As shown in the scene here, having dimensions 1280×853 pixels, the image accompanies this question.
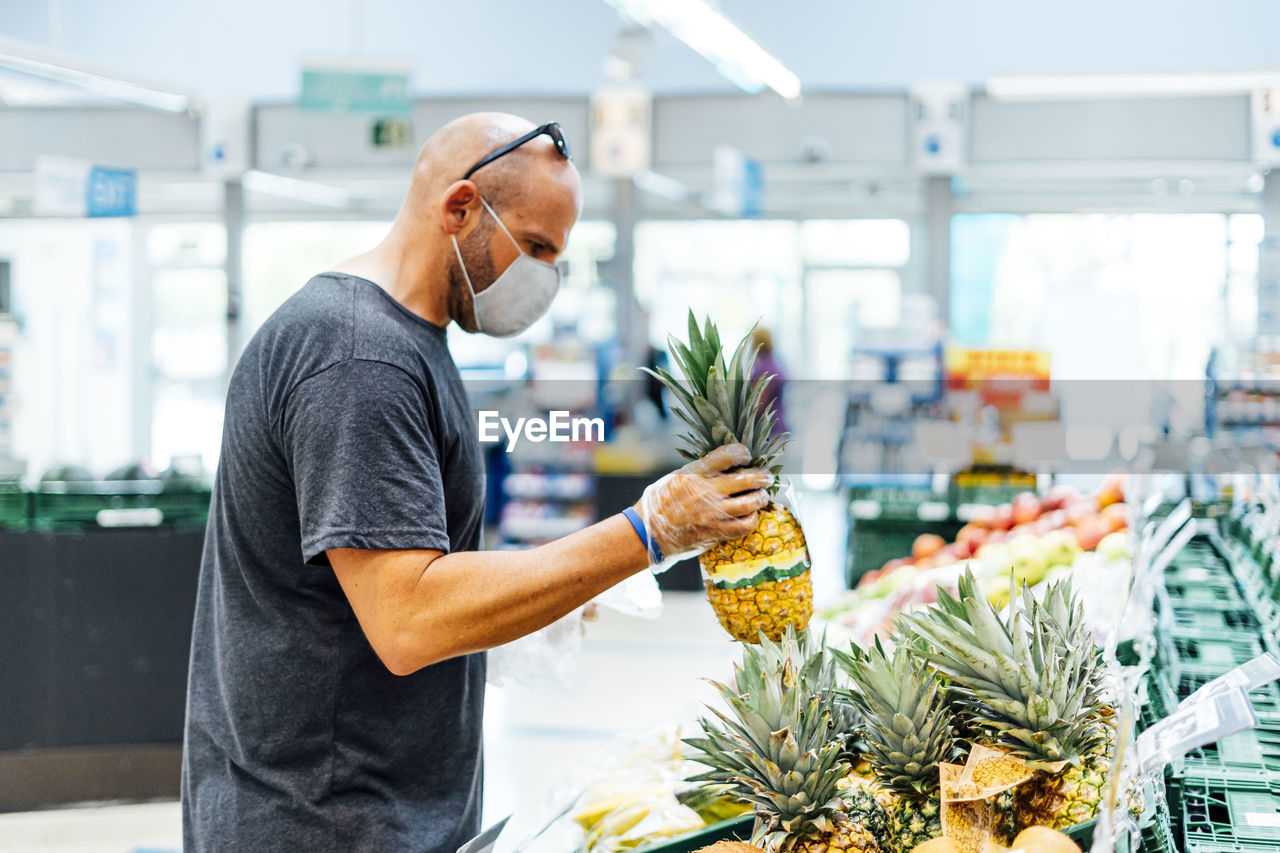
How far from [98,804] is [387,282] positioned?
3.64 m

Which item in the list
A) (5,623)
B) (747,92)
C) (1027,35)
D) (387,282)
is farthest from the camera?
(1027,35)

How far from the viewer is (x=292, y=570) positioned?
5.30 ft

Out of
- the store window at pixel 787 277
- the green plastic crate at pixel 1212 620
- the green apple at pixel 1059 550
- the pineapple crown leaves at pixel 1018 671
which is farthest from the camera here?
the store window at pixel 787 277

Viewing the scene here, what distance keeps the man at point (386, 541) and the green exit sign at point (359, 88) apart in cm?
638

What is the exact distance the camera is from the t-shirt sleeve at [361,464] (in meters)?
1.42

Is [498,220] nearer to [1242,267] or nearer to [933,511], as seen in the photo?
[933,511]

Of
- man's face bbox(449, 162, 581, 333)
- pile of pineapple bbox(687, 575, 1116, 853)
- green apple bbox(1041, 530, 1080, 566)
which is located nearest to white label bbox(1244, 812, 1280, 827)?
pile of pineapple bbox(687, 575, 1116, 853)

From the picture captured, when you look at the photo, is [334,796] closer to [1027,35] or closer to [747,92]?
[747,92]

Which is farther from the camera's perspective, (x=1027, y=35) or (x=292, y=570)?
(x=1027, y=35)

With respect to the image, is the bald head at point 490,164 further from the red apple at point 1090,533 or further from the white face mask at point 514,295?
the red apple at point 1090,533

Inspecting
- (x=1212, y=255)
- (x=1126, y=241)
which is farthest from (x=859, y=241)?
(x=1212, y=255)

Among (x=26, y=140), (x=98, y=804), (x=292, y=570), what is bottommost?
(x=98, y=804)

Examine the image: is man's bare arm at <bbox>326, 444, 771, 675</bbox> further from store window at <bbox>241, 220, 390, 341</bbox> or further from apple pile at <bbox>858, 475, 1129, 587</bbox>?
store window at <bbox>241, 220, 390, 341</bbox>

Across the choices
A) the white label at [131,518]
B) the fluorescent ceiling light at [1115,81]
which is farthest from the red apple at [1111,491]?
the fluorescent ceiling light at [1115,81]
